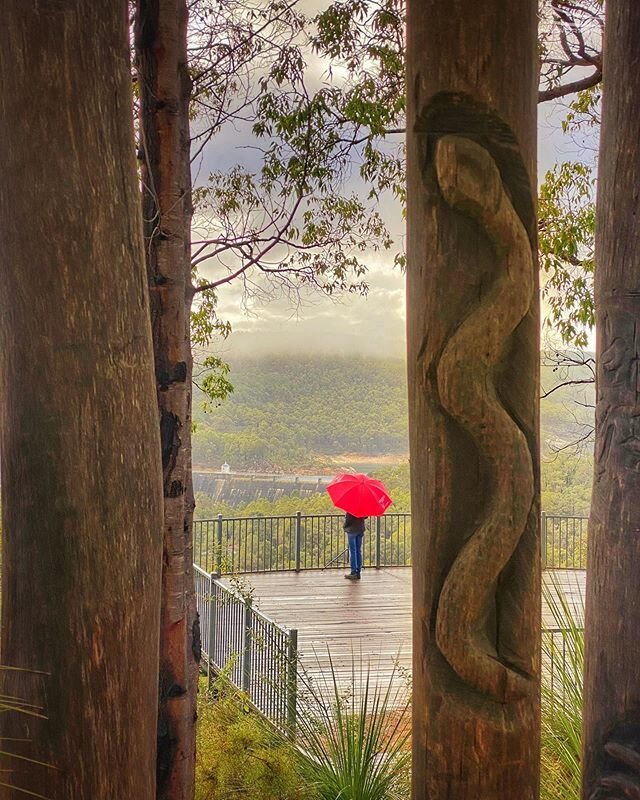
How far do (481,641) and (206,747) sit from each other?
1993 millimetres

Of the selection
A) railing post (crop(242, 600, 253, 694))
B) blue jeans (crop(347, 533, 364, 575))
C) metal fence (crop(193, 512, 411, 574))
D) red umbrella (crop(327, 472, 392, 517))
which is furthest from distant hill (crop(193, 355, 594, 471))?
metal fence (crop(193, 512, 411, 574))

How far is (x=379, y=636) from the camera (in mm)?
6906

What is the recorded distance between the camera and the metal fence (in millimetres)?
9625

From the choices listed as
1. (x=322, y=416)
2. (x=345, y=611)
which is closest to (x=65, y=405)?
(x=322, y=416)

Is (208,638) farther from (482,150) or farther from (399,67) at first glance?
(482,150)

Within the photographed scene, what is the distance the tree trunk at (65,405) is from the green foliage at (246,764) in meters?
1.53

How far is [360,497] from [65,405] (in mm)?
7256

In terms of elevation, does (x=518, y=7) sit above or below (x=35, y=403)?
above

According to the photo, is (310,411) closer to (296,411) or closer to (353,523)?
(296,411)

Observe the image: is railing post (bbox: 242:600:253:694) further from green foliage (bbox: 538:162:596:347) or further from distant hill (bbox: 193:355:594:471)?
green foliage (bbox: 538:162:596:347)

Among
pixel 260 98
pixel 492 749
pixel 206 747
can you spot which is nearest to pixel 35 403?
pixel 492 749

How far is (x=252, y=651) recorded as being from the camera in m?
4.96

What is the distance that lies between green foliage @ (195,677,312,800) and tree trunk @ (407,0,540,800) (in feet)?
4.77

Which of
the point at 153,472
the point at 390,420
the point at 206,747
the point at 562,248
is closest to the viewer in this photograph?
the point at 153,472
